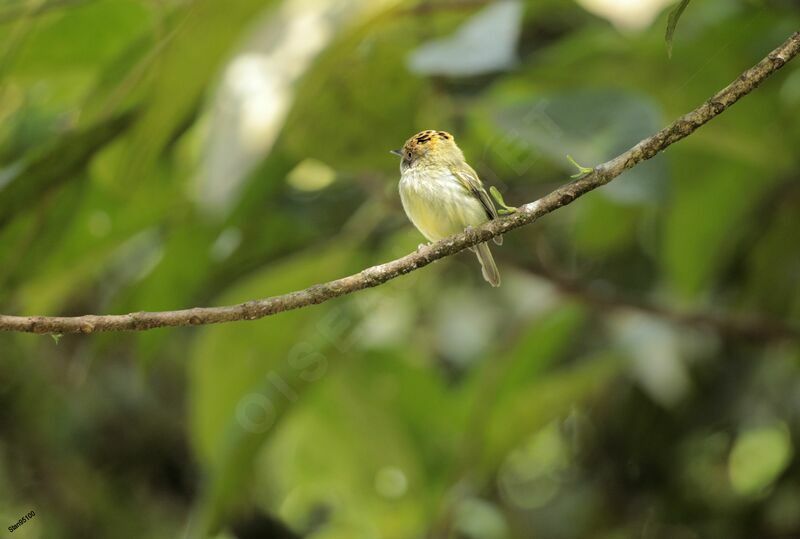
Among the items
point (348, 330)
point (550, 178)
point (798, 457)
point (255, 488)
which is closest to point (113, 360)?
point (255, 488)

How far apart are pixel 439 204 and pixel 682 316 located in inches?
35.7

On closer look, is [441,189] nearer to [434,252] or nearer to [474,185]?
[474,185]

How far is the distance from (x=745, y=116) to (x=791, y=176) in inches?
11.7

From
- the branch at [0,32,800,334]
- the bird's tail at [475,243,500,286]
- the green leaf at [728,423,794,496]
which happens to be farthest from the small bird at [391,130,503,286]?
the green leaf at [728,423,794,496]

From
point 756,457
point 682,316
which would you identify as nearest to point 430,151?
point 682,316

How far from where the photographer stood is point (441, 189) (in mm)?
808

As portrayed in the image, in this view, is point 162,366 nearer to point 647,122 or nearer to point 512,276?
point 512,276

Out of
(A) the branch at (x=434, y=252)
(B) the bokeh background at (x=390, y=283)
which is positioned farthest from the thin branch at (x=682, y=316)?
(A) the branch at (x=434, y=252)

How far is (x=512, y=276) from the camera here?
2.18 m

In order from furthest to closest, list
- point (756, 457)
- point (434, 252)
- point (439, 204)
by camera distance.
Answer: point (756, 457), point (439, 204), point (434, 252)

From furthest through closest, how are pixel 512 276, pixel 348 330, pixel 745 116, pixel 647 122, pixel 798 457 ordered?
pixel 512 276 < pixel 798 457 < pixel 348 330 < pixel 745 116 < pixel 647 122

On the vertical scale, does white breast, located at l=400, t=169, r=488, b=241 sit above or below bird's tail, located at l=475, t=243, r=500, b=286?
above

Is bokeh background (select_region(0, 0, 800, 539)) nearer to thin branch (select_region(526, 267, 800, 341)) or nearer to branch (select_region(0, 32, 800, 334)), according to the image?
thin branch (select_region(526, 267, 800, 341))

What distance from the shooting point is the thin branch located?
1547 millimetres
